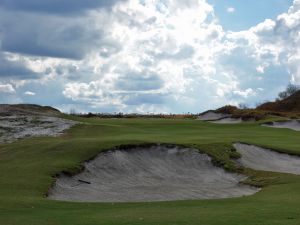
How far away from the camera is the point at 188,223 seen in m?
17.9

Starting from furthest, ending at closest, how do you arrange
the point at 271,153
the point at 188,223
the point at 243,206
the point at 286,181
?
the point at 271,153, the point at 286,181, the point at 243,206, the point at 188,223

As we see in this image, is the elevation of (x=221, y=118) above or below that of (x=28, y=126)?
above

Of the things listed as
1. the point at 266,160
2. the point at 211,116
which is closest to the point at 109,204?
the point at 266,160

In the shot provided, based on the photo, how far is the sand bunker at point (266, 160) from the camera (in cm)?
3866

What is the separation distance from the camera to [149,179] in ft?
114

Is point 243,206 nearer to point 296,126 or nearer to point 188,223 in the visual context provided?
point 188,223

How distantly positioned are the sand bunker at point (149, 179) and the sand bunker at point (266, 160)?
3.44 meters

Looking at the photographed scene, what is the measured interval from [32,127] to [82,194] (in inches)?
1053

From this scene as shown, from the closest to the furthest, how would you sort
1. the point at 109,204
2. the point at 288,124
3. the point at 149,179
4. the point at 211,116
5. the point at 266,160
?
the point at 109,204, the point at 149,179, the point at 266,160, the point at 288,124, the point at 211,116

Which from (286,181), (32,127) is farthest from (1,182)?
(32,127)

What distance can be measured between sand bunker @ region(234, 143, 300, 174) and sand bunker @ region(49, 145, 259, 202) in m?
3.44

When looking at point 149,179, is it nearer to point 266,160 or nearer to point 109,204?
point 109,204

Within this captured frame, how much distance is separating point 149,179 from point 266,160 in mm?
10561

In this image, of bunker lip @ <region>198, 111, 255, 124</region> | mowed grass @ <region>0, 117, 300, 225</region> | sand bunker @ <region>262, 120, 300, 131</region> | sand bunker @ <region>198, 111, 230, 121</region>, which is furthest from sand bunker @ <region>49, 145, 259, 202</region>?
sand bunker @ <region>198, 111, 230, 121</region>
